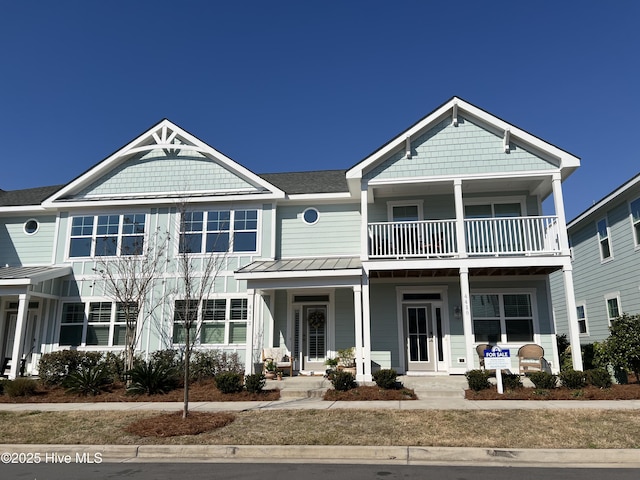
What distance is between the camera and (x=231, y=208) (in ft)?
54.3

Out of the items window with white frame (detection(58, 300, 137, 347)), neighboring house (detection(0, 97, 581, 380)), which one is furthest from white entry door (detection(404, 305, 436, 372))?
window with white frame (detection(58, 300, 137, 347))

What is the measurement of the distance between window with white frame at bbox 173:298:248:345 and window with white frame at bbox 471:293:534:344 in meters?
7.52

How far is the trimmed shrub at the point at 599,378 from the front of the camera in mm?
10984

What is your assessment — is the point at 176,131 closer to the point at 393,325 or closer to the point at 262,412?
the point at 393,325

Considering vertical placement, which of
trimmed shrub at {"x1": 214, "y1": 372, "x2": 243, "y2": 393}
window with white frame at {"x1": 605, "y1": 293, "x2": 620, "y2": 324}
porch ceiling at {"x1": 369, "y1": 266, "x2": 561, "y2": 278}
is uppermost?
porch ceiling at {"x1": 369, "y1": 266, "x2": 561, "y2": 278}

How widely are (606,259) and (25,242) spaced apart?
849 inches

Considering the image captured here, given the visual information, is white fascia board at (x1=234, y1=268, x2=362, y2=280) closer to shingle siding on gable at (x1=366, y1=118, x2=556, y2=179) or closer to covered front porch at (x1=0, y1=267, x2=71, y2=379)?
shingle siding on gable at (x1=366, y1=118, x2=556, y2=179)

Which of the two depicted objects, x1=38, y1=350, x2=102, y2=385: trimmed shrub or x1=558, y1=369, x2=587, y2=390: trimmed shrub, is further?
x1=38, y1=350, x2=102, y2=385: trimmed shrub

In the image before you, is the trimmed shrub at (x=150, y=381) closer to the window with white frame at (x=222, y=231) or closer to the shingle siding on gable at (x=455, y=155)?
the window with white frame at (x=222, y=231)

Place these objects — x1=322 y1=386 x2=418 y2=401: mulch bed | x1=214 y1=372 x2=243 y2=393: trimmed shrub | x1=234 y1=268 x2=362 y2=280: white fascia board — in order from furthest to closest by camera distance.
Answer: x1=234 y1=268 x2=362 y2=280: white fascia board → x1=214 y1=372 x2=243 y2=393: trimmed shrub → x1=322 y1=386 x2=418 y2=401: mulch bed

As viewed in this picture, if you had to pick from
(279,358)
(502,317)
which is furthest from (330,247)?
(502,317)

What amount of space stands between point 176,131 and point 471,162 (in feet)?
34.3

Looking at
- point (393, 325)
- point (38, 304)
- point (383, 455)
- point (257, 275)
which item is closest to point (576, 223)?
point (393, 325)

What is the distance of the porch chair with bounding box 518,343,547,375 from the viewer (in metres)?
13.5
